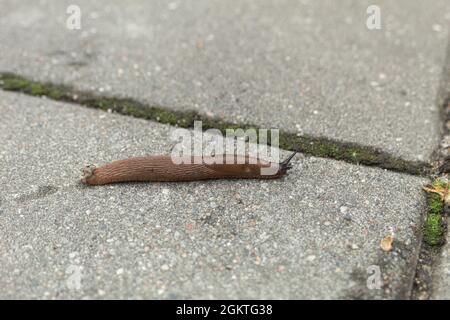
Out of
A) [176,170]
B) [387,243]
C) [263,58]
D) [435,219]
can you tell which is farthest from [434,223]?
[263,58]

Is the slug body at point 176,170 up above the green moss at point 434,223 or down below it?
above

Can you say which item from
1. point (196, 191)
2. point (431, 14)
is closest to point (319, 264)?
point (196, 191)

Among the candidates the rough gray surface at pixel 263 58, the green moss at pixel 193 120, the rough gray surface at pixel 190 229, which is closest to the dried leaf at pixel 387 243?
the rough gray surface at pixel 190 229

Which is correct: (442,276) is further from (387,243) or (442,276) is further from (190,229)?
(190,229)

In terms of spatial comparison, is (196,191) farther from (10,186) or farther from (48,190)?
(10,186)

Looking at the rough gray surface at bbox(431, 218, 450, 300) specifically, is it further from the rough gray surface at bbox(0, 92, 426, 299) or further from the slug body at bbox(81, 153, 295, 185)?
the slug body at bbox(81, 153, 295, 185)

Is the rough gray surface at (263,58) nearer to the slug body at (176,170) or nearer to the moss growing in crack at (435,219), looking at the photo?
the moss growing in crack at (435,219)

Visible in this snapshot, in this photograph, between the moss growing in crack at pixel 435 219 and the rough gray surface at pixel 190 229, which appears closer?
the rough gray surface at pixel 190 229
